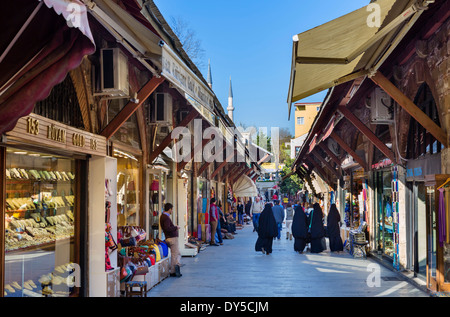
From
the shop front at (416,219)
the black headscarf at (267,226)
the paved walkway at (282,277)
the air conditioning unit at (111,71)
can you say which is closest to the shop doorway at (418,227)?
the shop front at (416,219)

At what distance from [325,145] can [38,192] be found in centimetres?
1272

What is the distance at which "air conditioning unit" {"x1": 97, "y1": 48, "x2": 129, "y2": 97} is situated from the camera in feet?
22.5

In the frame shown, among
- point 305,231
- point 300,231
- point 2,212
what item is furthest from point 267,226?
point 2,212

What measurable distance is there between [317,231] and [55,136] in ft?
33.2

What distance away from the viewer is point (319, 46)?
5.56 metres

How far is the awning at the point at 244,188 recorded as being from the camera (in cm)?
2784

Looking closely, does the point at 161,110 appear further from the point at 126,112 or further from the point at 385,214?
the point at 385,214

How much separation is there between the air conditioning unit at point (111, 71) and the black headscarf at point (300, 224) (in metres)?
8.80

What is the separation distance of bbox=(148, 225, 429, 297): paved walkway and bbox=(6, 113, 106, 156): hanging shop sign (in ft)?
9.59

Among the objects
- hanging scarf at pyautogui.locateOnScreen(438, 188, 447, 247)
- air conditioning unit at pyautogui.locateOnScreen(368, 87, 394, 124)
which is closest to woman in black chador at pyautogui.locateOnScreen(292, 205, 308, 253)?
air conditioning unit at pyautogui.locateOnScreen(368, 87, 394, 124)

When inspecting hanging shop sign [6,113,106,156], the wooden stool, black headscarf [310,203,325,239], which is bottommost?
the wooden stool

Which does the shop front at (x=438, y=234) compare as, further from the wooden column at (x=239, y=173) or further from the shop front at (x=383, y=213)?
the wooden column at (x=239, y=173)

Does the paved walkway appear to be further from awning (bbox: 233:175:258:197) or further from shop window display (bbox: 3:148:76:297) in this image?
awning (bbox: 233:175:258:197)
